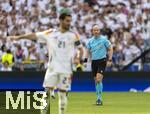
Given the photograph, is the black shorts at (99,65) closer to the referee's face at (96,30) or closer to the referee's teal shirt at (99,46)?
the referee's teal shirt at (99,46)

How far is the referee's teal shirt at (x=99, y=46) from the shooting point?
21.8m

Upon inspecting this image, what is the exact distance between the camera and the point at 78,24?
103ft

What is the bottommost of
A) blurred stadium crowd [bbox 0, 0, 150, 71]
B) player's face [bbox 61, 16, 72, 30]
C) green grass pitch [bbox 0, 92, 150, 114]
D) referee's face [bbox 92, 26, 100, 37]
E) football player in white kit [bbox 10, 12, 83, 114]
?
green grass pitch [bbox 0, 92, 150, 114]

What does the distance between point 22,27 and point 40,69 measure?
10.8ft

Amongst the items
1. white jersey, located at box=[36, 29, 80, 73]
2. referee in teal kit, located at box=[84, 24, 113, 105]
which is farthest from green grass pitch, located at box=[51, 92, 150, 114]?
white jersey, located at box=[36, 29, 80, 73]

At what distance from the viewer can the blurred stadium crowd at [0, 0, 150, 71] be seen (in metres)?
29.2

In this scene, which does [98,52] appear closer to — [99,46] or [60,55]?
[99,46]

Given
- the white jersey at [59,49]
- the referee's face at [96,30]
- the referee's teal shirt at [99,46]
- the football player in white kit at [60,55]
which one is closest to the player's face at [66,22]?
the football player in white kit at [60,55]

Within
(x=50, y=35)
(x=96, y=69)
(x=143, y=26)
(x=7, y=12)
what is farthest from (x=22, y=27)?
(x=50, y=35)

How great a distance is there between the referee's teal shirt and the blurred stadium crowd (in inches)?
264

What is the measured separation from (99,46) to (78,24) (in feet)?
32.1

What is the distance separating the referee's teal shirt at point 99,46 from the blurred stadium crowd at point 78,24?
22.0 feet

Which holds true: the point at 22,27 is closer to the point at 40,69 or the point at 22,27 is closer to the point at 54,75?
the point at 40,69

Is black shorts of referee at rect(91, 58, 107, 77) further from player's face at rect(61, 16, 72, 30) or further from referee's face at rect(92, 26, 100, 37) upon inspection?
player's face at rect(61, 16, 72, 30)
